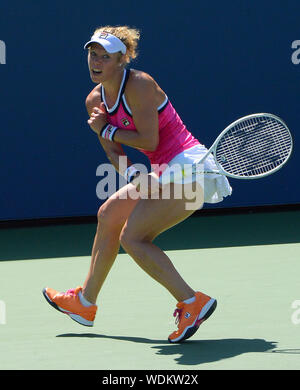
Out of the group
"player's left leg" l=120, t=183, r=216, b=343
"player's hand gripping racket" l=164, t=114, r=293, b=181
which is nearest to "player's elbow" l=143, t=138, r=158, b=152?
"player's left leg" l=120, t=183, r=216, b=343

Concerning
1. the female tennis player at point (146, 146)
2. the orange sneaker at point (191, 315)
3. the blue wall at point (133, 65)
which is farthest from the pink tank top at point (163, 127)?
the blue wall at point (133, 65)

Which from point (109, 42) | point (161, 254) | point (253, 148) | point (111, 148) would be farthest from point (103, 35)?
point (161, 254)

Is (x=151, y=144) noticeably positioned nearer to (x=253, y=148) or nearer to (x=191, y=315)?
(x=253, y=148)

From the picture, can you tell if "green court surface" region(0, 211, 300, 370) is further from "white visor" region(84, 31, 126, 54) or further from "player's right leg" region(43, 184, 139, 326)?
Result: "white visor" region(84, 31, 126, 54)

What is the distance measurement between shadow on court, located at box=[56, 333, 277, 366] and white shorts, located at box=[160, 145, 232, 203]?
68 centimetres

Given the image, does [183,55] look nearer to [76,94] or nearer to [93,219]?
[76,94]

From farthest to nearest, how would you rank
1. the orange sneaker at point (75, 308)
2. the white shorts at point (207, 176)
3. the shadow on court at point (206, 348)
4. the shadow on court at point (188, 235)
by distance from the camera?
1. the shadow on court at point (188, 235)
2. the orange sneaker at point (75, 308)
3. the white shorts at point (207, 176)
4. the shadow on court at point (206, 348)

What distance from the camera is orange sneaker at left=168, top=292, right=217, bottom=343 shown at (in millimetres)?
4262

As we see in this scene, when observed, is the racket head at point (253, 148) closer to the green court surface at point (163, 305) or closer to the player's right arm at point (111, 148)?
the player's right arm at point (111, 148)

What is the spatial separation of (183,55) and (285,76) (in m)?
0.92

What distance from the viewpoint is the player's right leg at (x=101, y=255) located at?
452cm

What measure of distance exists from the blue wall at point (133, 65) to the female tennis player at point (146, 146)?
12.9 feet

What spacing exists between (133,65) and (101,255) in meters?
3.92
